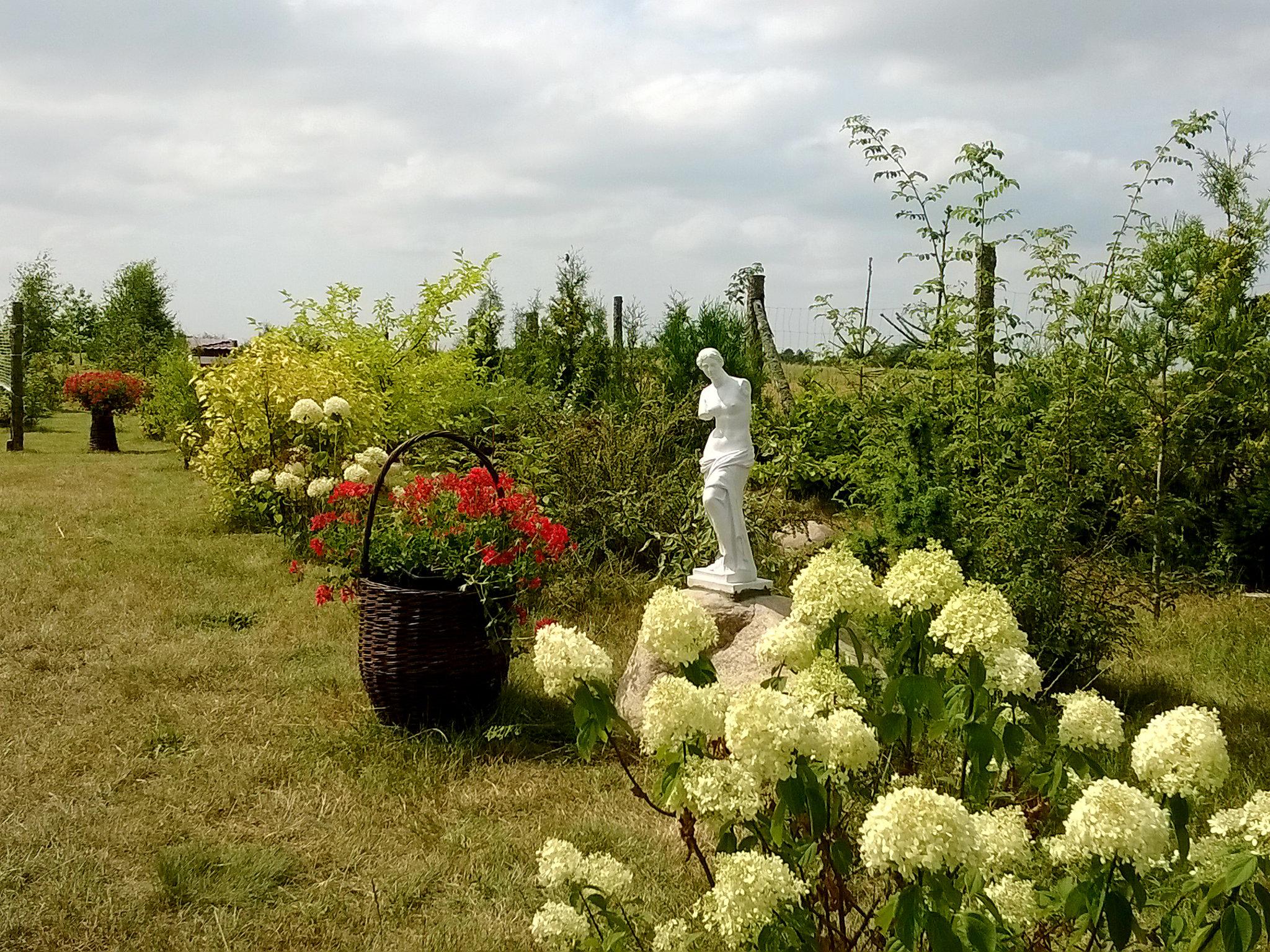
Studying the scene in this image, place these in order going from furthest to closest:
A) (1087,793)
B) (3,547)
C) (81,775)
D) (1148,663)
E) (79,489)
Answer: (79,489), (3,547), (1148,663), (81,775), (1087,793)

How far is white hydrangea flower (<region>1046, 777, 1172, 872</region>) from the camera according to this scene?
4.36ft

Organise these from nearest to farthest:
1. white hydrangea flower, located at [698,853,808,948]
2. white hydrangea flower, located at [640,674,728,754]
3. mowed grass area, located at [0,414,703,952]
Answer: white hydrangea flower, located at [698,853,808,948] → white hydrangea flower, located at [640,674,728,754] → mowed grass area, located at [0,414,703,952]

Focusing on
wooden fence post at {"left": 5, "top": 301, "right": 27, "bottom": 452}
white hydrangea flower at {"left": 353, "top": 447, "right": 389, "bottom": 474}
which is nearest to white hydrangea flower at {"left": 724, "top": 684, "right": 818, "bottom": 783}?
white hydrangea flower at {"left": 353, "top": 447, "right": 389, "bottom": 474}

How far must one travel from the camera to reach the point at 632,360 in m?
9.09

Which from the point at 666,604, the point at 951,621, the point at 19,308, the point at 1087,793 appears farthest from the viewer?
the point at 19,308

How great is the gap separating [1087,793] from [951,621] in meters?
0.33

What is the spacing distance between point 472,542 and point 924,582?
2.61 metres

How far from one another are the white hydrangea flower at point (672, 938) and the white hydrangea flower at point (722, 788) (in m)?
0.31

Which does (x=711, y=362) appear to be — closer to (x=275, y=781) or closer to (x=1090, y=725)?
(x=275, y=781)

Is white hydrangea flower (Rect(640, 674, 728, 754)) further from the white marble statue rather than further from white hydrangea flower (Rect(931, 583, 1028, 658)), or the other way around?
the white marble statue

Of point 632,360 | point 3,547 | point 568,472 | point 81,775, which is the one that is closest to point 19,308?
point 3,547

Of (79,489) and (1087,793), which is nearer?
(1087,793)

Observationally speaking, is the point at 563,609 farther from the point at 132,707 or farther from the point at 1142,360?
the point at 1142,360

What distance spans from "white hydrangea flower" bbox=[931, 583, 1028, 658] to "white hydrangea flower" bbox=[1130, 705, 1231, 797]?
225 millimetres
